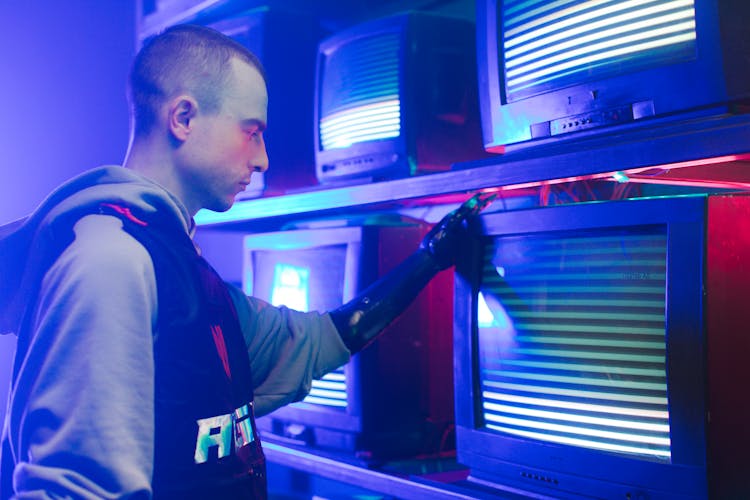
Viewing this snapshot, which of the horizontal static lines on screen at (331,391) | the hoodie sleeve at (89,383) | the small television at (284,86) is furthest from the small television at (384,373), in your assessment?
the hoodie sleeve at (89,383)

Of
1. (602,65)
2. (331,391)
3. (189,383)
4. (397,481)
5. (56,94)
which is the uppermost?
(56,94)

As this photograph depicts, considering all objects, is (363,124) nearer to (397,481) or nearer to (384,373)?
(384,373)

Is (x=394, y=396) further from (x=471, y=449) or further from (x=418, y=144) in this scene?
(x=418, y=144)

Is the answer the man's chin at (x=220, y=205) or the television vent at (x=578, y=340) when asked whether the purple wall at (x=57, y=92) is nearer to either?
the man's chin at (x=220, y=205)

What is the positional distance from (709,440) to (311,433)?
957mm

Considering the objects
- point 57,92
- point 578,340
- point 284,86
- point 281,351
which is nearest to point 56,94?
point 57,92

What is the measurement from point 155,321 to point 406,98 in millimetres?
853

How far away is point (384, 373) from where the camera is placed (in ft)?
5.22

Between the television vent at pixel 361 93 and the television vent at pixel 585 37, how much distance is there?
356mm

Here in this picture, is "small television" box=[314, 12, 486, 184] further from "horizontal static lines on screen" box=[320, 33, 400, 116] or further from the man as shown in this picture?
the man

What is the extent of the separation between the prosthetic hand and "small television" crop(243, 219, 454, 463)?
10 centimetres

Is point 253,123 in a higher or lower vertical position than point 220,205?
higher

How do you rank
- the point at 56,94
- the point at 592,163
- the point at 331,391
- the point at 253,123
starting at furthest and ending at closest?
1. the point at 56,94
2. the point at 331,391
3. the point at 253,123
4. the point at 592,163

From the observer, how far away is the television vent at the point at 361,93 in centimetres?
167
